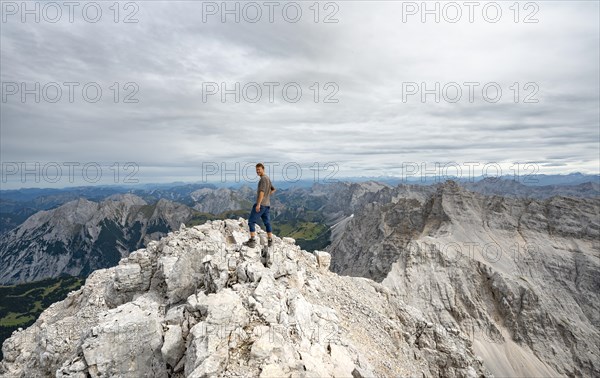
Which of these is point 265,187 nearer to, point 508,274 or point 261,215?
point 261,215

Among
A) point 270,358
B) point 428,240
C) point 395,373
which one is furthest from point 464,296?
point 270,358

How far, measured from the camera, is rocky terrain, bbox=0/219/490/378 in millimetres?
12531

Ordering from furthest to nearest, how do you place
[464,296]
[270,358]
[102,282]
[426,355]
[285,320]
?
[464,296] < [102,282] < [426,355] < [285,320] < [270,358]

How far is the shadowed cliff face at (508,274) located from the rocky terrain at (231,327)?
63.5 metres

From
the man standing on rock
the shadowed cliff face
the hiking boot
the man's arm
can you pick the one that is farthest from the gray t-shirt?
the shadowed cliff face

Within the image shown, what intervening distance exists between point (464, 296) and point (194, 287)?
97.4 metres

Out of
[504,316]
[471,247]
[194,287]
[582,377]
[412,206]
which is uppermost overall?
[194,287]

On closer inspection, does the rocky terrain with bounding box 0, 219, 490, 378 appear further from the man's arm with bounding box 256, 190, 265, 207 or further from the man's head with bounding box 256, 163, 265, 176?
the man's head with bounding box 256, 163, 265, 176

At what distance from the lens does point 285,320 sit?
14.2 m

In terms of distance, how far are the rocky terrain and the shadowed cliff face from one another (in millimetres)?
63543

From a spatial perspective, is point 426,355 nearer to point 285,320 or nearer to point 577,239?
point 285,320

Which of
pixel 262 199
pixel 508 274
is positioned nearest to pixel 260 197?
pixel 262 199

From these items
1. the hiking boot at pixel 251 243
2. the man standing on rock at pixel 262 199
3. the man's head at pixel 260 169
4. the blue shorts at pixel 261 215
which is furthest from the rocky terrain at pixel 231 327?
the man's head at pixel 260 169

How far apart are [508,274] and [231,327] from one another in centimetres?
11989
